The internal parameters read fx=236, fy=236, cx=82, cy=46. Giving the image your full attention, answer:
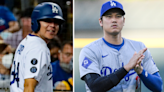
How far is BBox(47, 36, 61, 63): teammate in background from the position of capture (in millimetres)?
3273

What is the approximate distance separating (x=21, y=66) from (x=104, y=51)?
3.26 feet

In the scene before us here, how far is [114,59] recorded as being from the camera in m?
2.73

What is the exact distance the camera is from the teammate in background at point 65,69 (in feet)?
10.9

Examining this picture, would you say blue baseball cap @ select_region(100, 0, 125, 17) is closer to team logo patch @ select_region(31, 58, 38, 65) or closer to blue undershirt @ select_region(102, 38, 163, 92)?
blue undershirt @ select_region(102, 38, 163, 92)

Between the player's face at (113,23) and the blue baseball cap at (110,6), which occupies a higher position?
the blue baseball cap at (110,6)

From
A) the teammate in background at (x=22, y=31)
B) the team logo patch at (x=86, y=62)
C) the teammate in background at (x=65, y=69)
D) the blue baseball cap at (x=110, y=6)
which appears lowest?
the teammate in background at (x=65, y=69)

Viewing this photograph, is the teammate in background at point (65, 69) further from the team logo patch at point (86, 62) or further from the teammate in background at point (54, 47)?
the team logo patch at point (86, 62)

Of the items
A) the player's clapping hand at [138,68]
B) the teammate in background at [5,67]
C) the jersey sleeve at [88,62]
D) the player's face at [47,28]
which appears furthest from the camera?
the teammate in background at [5,67]

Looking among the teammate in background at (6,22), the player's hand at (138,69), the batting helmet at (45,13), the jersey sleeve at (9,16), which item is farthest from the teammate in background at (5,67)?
the player's hand at (138,69)

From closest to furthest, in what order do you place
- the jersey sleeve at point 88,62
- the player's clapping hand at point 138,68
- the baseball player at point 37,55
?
1. the player's clapping hand at point 138,68
2. the jersey sleeve at point 88,62
3. the baseball player at point 37,55

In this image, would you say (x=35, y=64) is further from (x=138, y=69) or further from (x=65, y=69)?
(x=138, y=69)

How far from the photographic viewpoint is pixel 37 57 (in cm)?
278

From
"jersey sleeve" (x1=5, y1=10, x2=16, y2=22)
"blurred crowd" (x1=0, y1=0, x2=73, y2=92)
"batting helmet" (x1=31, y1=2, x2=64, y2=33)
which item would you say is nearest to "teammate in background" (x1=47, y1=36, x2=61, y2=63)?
"blurred crowd" (x1=0, y1=0, x2=73, y2=92)

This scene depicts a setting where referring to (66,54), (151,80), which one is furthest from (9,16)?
(151,80)
